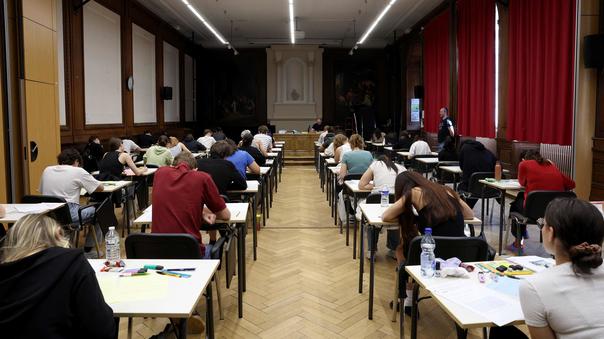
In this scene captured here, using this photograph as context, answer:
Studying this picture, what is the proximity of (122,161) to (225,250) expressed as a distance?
3587 millimetres

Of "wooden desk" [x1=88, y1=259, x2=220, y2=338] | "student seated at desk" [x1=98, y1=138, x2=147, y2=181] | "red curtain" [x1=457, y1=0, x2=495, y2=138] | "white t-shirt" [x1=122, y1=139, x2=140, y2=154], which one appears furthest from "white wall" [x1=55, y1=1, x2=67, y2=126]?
"red curtain" [x1=457, y1=0, x2=495, y2=138]

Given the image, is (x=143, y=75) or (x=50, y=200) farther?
(x=143, y=75)

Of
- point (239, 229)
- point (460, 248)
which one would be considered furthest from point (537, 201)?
point (239, 229)

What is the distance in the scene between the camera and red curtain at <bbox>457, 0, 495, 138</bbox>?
10.3 m

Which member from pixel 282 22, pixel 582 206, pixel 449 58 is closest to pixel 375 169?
pixel 582 206

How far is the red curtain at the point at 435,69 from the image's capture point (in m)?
13.1

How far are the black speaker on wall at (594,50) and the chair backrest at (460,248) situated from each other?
469cm

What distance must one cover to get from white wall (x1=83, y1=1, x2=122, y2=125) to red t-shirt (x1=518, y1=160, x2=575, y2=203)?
8245 mm

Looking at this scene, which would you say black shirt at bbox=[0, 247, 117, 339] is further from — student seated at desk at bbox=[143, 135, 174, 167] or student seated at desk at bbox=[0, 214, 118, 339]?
student seated at desk at bbox=[143, 135, 174, 167]

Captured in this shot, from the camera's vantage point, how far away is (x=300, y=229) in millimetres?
7059

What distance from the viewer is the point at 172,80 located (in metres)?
16.3

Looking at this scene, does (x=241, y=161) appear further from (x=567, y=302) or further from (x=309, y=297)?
(x=567, y=302)

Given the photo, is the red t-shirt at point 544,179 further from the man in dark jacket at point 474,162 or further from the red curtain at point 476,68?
the red curtain at point 476,68

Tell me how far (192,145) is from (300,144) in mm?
5802
